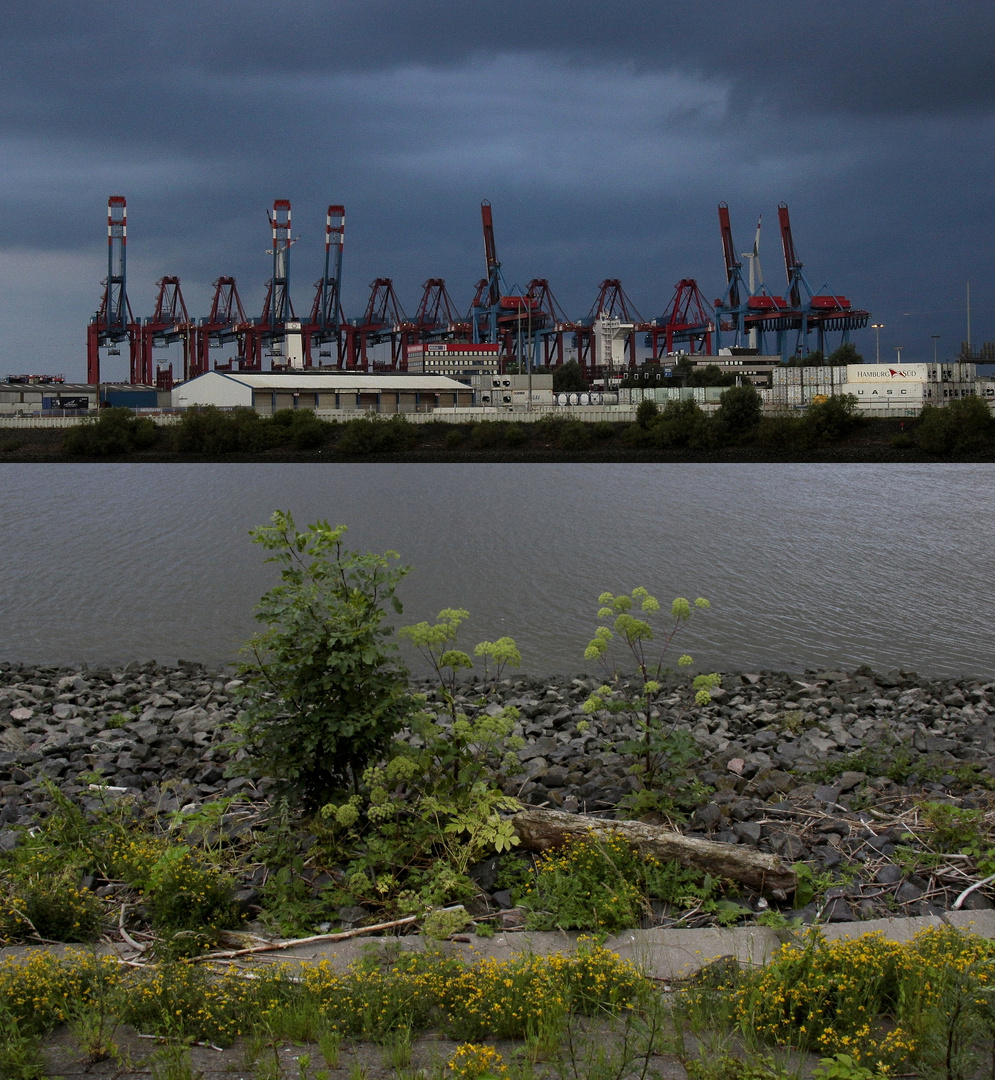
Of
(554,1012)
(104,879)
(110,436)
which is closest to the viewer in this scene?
(554,1012)

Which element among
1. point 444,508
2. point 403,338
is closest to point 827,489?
point 444,508

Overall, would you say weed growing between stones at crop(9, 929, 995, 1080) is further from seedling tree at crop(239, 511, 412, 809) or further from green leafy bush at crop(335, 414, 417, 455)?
green leafy bush at crop(335, 414, 417, 455)

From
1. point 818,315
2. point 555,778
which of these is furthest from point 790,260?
point 555,778

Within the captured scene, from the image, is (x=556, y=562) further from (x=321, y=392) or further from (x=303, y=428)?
(x=321, y=392)

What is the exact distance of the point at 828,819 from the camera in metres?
4.55

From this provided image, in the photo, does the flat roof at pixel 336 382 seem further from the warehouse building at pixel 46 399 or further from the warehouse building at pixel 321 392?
the warehouse building at pixel 46 399

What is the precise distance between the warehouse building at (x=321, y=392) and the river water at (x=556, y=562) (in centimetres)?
2785

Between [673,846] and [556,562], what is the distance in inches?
565

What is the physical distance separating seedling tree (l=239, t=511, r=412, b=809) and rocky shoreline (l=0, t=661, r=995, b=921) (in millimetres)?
305

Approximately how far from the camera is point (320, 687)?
13.6ft

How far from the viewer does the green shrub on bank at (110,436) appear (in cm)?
5603

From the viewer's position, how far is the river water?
39.4 feet

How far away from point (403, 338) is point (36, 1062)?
101526mm

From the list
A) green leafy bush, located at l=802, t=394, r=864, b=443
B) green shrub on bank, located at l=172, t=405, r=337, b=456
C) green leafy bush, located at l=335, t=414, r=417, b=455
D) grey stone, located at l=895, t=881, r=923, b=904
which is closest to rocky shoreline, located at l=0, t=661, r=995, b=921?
grey stone, located at l=895, t=881, r=923, b=904
